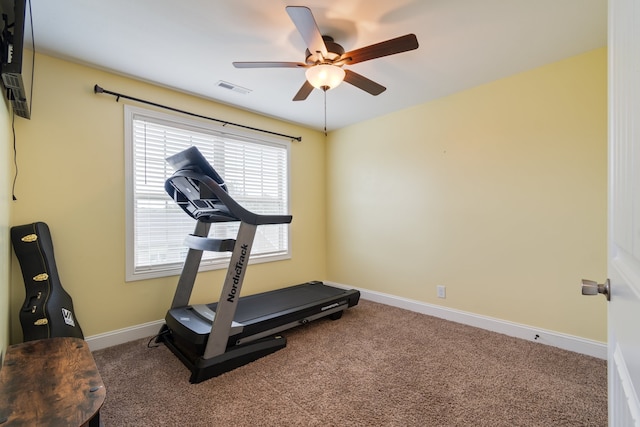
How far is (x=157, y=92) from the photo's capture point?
2.70 m

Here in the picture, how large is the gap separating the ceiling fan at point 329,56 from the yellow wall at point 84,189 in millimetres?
1356

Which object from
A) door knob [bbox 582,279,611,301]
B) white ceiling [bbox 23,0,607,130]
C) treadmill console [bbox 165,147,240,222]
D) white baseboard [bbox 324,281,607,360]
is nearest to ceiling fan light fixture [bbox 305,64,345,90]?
white ceiling [bbox 23,0,607,130]

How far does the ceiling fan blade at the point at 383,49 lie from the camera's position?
1.57 m

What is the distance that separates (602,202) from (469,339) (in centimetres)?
148

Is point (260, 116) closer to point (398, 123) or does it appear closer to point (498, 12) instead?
point (398, 123)

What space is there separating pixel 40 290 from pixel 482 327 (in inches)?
142

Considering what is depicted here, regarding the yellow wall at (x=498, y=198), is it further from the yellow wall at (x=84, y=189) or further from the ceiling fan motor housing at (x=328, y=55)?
the yellow wall at (x=84, y=189)

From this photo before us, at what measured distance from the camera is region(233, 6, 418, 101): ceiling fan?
1585 mm

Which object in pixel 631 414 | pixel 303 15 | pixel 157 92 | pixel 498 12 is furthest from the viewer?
pixel 157 92

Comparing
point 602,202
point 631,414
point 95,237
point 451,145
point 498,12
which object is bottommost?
point 631,414

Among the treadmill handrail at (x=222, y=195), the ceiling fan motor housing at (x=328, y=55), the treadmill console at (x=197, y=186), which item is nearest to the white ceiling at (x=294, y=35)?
the ceiling fan motor housing at (x=328, y=55)

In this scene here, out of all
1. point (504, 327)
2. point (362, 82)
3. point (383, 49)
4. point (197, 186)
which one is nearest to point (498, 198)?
point (504, 327)

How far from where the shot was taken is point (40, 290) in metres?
2.01

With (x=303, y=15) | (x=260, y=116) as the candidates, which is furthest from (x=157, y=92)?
(x=303, y=15)
